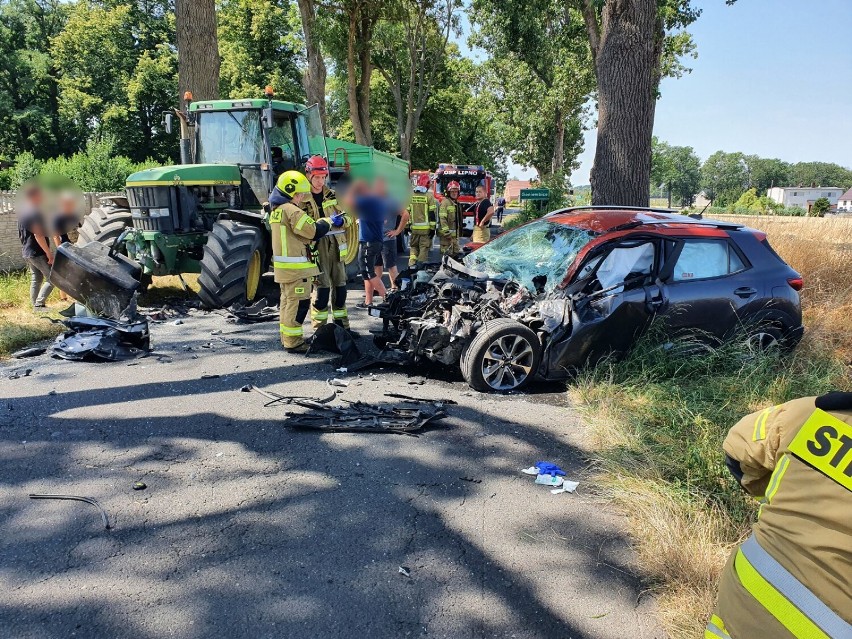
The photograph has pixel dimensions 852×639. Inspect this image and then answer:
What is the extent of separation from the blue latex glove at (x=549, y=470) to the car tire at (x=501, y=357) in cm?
125

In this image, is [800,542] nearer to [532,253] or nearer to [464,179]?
[532,253]

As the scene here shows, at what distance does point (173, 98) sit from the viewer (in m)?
34.1

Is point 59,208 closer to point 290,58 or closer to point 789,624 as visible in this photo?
point 789,624

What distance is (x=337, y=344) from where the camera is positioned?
575 cm

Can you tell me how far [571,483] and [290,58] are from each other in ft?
105

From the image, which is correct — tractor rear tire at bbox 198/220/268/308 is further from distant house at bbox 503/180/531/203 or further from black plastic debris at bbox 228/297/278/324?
distant house at bbox 503/180/531/203

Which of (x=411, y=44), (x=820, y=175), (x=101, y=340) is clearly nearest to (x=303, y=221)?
(x=101, y=340)

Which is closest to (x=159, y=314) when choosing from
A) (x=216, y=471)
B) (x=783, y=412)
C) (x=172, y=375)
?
(x=172, y=375)

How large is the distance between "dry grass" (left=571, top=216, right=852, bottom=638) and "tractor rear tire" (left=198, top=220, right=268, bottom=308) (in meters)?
4.46

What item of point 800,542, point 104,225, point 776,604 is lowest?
point 776,604

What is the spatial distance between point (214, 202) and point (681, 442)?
6.88m

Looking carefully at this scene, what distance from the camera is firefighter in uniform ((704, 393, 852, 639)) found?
4.42ft

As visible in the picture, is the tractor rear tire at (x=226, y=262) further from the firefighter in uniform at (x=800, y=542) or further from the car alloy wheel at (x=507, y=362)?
the firefighter in uniform at (x=800, y=542)

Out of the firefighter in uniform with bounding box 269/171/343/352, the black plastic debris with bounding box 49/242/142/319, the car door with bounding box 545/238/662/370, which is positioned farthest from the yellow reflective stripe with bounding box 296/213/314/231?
the car door with bounding box 545/238/662/370
